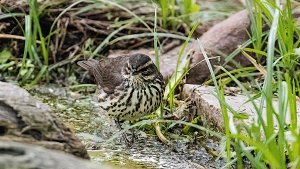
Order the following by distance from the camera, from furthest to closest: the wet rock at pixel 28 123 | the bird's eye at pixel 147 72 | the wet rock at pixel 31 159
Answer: the bird's eye at pixel 147 72
the wet rock at pixel 28 123
the wet rock at pixel 31 159

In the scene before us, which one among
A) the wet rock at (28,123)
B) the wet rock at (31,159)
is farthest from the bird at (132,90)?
the wet rock at (31,159)

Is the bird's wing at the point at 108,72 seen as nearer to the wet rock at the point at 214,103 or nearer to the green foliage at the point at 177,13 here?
the wet rock at the point at 214,103

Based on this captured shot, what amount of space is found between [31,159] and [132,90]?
2.68 m

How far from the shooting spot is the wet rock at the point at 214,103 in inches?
223

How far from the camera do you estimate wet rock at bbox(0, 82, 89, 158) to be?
3.96 m

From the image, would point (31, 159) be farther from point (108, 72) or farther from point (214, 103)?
point (108, 72)

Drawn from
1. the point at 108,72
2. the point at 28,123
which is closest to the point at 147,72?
the point at 108,72

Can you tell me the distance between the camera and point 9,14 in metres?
7.34

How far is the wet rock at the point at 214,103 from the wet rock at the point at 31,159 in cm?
208

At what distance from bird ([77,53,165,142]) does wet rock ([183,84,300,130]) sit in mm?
294

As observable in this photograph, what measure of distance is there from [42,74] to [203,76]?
5.04 ft

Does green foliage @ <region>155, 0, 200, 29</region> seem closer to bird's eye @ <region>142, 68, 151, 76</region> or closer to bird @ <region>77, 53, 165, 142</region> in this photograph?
bird @ <region>77, 53, 165, 142</region>

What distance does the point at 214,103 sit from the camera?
5898 mm

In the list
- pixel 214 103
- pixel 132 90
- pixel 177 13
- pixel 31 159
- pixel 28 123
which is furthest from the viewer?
pixel 177 13
